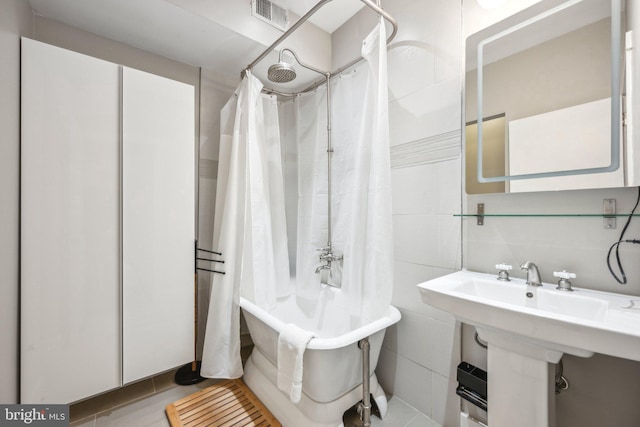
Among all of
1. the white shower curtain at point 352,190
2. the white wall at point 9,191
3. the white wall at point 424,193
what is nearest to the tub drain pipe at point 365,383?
the white shower curtain at point 352,190

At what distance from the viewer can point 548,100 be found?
1142mm

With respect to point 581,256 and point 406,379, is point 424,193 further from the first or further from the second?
→ point 406,379

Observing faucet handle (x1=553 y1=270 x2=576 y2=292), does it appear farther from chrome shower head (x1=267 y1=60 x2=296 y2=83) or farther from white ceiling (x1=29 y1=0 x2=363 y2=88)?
white ceiling (x1=29 y1=0 x2=363 y2=88)

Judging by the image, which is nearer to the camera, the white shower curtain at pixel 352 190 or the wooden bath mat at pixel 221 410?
the white shower curtain at pixel 352 190

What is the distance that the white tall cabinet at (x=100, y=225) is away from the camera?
1.32m

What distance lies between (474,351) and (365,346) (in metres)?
0.56

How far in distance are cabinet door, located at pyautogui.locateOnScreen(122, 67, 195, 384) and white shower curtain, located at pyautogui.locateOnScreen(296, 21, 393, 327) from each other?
2.82 ft

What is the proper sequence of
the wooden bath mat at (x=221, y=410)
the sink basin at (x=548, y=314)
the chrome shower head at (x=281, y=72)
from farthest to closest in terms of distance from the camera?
the chrome shower head at (x=281, y=72) < the wooden bath mat at (x=221, y=410) < the sink basin at (x=548, y=314)

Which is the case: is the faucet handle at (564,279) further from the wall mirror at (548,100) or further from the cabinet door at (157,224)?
the cabinet door at (157,224)

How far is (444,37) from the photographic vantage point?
151 cm

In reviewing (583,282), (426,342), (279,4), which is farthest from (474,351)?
(279,4)

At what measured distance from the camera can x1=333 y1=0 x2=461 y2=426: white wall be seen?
146 centimetres

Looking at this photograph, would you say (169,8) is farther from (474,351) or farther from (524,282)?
(474,351)

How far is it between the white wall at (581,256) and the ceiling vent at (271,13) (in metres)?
1.32
